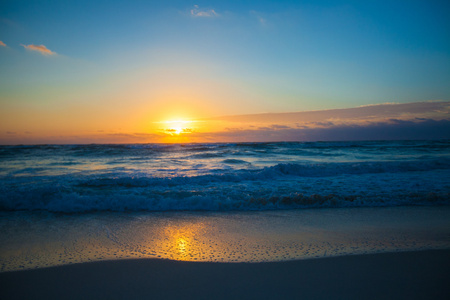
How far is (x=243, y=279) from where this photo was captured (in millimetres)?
3113

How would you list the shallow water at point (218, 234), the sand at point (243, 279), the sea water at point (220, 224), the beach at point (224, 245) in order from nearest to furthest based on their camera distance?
1. the sand at point (243, 279)
2. the beach at point (224, 245)
3. the shallow water at point (218, 234)
4. the sea water at point (220, 224)

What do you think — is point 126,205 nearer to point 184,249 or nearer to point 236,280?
point 184,249

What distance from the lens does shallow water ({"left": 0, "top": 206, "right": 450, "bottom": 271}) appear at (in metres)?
3.85

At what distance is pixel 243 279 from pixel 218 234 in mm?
1726

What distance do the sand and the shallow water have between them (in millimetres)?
247

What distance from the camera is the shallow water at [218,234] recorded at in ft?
12.6

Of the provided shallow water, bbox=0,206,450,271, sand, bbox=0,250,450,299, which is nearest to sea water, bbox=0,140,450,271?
shallow water, bbox=0,206,450,271

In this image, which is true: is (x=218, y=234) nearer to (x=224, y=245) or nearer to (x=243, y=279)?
(x=224, y=245)

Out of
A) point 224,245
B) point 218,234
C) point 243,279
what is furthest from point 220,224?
point 243,279

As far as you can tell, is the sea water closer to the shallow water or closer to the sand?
the shallow water

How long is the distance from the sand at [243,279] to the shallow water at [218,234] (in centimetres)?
25

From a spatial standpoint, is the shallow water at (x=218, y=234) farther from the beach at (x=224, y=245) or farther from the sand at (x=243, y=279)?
the sand at (x=243, y=279)

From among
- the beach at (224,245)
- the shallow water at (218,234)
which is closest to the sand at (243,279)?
the beach at (224,245)

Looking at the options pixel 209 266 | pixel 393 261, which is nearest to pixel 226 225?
pixel 209 266
